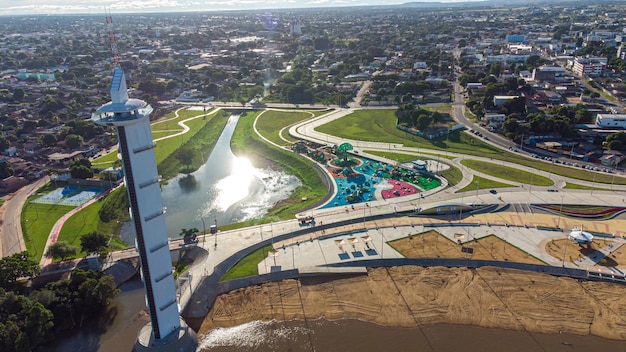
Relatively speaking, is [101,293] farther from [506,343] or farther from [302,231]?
[506,343]

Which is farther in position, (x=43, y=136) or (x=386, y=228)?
(x=43, y=136)

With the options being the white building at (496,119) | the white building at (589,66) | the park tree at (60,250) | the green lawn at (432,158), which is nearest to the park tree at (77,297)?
the park tree at (60,250)

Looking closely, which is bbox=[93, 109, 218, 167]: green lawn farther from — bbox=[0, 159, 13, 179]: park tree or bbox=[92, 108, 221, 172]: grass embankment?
bbox=[0, 159, 13, 179]: park tree

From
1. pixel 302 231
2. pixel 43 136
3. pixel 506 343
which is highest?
pixel 43 136

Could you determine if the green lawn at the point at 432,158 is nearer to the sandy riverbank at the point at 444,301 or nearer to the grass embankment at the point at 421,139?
the grass embankment at the point at 421,139

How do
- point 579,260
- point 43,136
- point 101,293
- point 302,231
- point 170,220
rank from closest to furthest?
point 101,293 → point 579,260 → point 302,231 → point 170,220 → point 43,136

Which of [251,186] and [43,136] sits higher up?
[43,136]

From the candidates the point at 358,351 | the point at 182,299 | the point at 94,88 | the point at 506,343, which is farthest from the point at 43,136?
the point at 506,343
